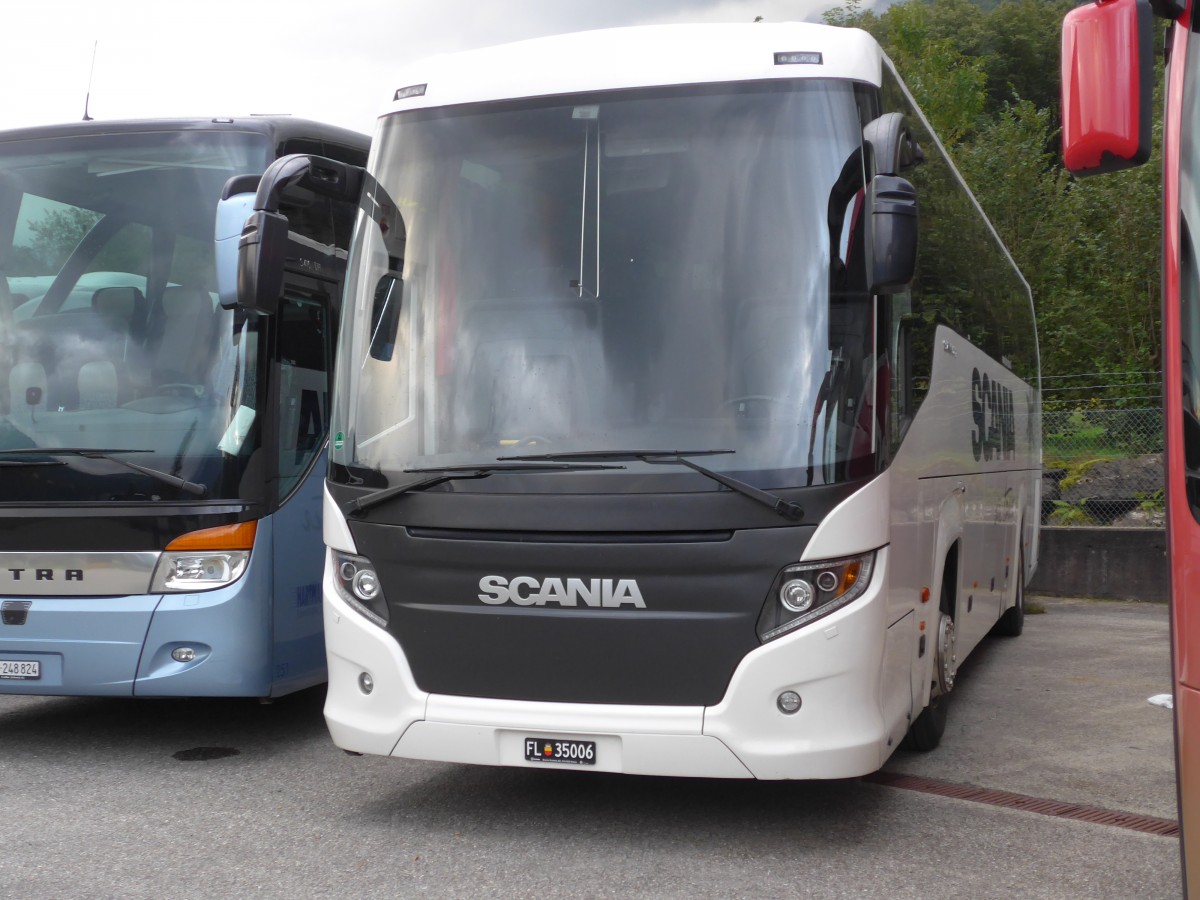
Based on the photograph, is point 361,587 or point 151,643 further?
point 151,643

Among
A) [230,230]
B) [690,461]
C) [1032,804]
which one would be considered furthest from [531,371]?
[1032,804]

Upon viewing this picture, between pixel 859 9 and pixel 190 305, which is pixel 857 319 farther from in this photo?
pixel 859 9

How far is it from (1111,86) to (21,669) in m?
5.53

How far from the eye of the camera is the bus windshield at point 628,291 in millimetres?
5008

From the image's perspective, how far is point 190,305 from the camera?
6.71 m

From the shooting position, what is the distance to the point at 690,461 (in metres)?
4.93

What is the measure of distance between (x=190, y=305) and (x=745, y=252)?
9.94 feet

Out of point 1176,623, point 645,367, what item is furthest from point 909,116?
point 1176,623

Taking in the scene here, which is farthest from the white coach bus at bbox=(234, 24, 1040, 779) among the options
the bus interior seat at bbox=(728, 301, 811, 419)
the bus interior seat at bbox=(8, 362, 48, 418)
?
the bus interior seat at bbox=(8, 362, 48, 418)

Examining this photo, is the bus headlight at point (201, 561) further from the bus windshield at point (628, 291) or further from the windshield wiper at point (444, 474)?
the windshield wiper at point (444, 474)

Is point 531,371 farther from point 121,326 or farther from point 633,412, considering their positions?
point 121,326

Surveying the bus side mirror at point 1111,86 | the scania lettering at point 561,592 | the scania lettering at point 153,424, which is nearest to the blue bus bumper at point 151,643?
the scania lettering at point 153,424

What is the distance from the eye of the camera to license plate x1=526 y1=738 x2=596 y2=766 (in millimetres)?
4996

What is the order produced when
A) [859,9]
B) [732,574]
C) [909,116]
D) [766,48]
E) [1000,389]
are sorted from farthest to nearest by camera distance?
1. [859,9]
2. [1000,389]
3. [909,116]
4. [766,48]
5. [732,574]
